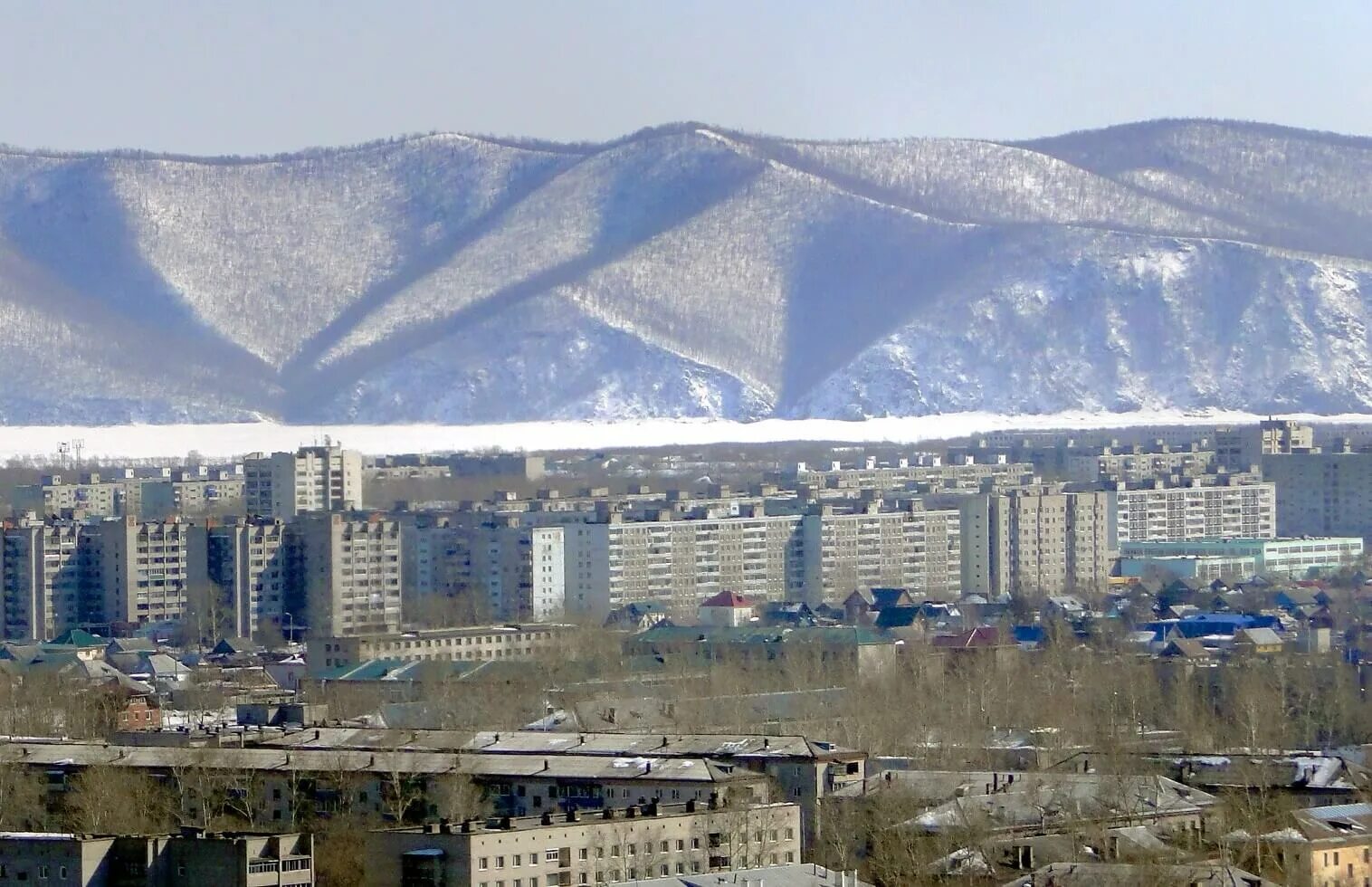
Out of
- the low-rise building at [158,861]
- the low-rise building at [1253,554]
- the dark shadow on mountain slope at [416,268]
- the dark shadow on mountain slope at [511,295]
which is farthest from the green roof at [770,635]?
the dark shadow on mountain slope at [416,268]

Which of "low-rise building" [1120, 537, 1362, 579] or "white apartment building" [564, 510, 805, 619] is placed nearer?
"white apartment building" [564, 510, 805, 619]

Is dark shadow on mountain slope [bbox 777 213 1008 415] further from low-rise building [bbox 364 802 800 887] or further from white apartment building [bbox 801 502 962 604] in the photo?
low-rise building [bbox 364 802 800 887]

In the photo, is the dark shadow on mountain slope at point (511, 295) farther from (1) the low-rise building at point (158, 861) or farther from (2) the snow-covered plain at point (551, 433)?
(1) the low-rise building at point (158, 861)

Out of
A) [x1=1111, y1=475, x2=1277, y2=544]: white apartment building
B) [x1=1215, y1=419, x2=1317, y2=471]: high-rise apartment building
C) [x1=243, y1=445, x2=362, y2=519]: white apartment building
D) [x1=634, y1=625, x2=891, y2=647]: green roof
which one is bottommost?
[x1=634, y1=625, x2=891, y2=647]: green roof

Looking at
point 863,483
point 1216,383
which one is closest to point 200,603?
point 863,483

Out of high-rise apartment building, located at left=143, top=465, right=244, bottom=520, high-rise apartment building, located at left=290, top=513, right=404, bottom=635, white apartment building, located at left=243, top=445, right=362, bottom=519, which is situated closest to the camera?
high-rise apartment building, located at left=290, top=513, right=404, bottom=635

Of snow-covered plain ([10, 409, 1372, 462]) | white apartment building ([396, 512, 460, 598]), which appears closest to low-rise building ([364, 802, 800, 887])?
white apartment building ([396, 512, 460, 598])

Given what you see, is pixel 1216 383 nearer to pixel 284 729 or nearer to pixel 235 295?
pixel 235 295
